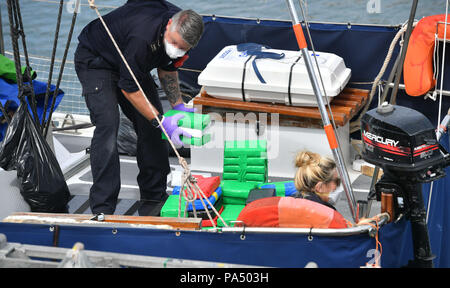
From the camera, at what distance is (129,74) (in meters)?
4.04

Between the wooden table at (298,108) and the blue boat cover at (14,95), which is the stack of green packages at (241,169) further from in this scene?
the blue boat cover at (14,95)

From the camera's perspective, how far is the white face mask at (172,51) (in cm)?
406

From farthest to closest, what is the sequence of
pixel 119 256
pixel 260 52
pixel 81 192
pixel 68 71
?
pixel 68 71 < pixel 260 52 < pixel 81 192 < pixel 119 256

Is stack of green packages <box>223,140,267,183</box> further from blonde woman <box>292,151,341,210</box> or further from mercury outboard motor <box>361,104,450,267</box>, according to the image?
mercury outboard motor <box>361,104,450,267</box>

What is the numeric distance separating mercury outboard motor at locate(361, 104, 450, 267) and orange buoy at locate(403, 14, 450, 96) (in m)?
2.26

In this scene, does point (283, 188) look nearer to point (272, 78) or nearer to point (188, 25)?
point (188, 25)

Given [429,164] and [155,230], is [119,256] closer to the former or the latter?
[155,230]

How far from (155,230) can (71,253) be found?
2.30 ft

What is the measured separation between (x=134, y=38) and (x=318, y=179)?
1.47 m

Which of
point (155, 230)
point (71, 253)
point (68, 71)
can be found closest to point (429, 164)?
point (155, 230)

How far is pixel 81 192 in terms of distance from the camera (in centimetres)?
510

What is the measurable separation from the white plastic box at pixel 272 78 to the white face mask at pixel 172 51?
1.20 m

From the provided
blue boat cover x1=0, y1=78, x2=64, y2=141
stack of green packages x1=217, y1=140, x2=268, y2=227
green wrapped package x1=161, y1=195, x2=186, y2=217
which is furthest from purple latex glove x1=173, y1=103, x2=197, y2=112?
blue boat cover x1=0, y1=78, x2=64, y2=141

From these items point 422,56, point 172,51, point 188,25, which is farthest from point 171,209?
point 422,56
